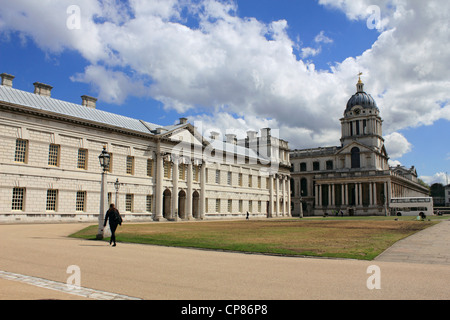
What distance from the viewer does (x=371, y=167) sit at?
9319 cm

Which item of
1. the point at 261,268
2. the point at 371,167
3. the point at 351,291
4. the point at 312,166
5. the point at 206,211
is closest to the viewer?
the point at 351,291

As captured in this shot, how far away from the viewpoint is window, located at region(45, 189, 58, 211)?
36375mm

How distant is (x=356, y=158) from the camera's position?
96.3 meters

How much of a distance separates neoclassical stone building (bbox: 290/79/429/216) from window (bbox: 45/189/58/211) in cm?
5928

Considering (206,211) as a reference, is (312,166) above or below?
above

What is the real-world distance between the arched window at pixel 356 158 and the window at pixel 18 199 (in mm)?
81655

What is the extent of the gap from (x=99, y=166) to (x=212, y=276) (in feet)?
115

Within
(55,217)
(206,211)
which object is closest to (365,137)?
(206,211)

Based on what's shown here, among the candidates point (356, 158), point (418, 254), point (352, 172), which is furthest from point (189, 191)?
point (356, 158)

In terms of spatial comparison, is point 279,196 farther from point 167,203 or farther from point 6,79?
point 6,79

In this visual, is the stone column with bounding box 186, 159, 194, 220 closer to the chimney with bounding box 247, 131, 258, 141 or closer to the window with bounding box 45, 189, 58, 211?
the window with bounding box 45, 189, 58, 211
